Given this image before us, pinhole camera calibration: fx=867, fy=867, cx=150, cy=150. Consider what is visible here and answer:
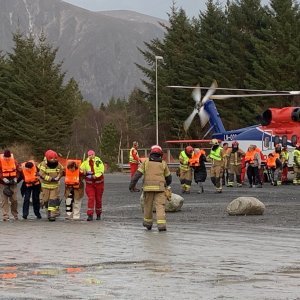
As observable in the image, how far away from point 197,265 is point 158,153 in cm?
598

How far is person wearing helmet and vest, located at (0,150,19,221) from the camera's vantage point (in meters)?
21.0

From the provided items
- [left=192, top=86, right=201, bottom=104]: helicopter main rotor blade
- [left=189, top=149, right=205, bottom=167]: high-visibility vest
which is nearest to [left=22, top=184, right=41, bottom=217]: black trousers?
[left=189, top=149, right=205, bottom=167]: high-visibility vest

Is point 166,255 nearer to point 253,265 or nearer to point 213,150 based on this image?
point 253,265

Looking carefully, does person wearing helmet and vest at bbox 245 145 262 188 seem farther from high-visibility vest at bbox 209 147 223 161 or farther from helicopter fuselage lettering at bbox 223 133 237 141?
helicopter fuselage lettering at bbox 223 133 237 141

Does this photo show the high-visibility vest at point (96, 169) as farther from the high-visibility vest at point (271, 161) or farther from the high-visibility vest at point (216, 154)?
the high-visibility vest at point (271, 161)

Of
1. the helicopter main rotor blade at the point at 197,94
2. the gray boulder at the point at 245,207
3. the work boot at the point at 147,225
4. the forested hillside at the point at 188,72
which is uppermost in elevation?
the forested hillside at the point at 188,72

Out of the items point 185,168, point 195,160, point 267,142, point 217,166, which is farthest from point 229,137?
point 185,168

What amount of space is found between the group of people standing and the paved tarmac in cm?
42

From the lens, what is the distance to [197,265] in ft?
38.2

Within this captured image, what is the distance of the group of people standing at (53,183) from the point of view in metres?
20.3

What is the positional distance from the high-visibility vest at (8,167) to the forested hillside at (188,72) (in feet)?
144

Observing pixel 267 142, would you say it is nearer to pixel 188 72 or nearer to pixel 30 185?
pixel 30 185

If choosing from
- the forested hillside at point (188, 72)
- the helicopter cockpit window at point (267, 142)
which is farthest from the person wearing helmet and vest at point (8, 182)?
the forested hillside at point (188, 72)

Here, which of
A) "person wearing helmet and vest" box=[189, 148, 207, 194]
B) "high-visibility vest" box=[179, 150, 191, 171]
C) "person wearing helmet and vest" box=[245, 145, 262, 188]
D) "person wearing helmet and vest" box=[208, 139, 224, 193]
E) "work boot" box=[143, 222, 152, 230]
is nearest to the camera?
"work boot" box=[143, 222, 152, 230]
